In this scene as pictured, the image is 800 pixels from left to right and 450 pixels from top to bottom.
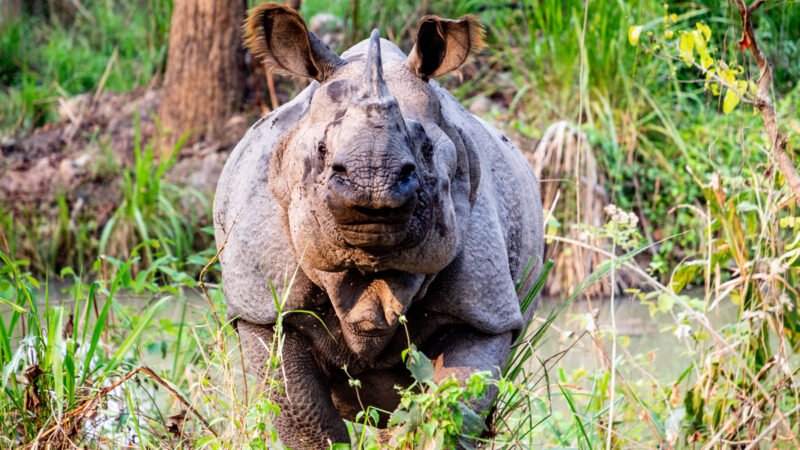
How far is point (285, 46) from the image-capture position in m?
3.43

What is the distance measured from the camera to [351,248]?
299 cm

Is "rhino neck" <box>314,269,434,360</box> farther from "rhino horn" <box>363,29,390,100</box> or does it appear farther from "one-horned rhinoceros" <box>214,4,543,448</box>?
"rhino horn" <box>363,29,390,100</box>

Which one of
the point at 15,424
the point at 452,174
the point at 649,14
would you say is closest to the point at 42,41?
the point at 649,14

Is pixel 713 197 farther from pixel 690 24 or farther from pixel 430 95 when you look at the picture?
pixel 690 24

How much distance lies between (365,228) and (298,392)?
97cm

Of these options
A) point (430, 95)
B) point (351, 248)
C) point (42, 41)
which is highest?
point (430, 95)

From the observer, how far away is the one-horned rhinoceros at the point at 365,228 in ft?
9.64

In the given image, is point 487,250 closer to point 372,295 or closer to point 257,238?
point 372,295

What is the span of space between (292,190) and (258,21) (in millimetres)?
566

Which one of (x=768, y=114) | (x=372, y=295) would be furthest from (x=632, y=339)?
(x=372, y=295)

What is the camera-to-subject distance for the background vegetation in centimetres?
388

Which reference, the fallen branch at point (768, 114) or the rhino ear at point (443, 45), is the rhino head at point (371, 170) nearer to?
the rhino ear at point (443, 45)

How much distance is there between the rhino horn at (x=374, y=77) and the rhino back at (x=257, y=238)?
1.38 ft

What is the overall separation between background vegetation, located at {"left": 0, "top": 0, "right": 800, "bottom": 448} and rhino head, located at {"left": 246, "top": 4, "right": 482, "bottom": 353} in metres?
0.27
